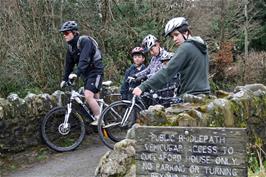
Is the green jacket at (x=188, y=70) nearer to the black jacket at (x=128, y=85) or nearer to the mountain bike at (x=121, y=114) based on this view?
the mountain bike at (x=121, y=114)

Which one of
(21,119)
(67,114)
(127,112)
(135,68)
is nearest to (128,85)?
(135,68)

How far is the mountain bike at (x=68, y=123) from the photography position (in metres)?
8.09

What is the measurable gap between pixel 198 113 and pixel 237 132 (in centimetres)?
215

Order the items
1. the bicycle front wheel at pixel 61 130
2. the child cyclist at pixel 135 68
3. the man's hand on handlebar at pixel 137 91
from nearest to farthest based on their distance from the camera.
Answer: the man's hand on handlebar at pixel 137 91, the bicycle front wheel at pixel 61 130, the child cyclist at pixel 135 68

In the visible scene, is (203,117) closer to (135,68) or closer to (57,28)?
(135,68)

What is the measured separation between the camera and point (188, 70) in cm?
506

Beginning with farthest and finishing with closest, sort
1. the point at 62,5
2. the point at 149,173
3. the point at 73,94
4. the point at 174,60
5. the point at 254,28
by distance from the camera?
the point at 254,28, the point at 62,5, the point at 73,94, the point at 174,60, the point at 149,173

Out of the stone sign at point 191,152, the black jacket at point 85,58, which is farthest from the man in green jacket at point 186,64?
the black jacket at point 85,58

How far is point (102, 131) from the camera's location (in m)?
7.95

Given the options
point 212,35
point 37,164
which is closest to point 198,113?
point 37,164

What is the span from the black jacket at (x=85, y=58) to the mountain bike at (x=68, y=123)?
0.39m

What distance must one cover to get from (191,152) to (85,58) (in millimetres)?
4660

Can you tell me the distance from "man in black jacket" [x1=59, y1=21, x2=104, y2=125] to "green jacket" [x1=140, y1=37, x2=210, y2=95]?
281 centimetres

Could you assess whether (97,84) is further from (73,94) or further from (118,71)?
(118,71)
